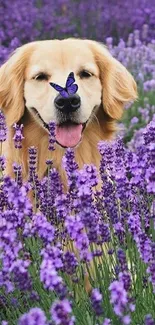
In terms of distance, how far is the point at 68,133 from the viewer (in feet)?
12.3

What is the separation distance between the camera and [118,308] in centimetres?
188

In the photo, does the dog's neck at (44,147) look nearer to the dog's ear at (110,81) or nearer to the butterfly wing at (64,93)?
the dog's ear at (110,81)

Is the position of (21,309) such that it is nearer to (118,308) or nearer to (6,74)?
(118,308)

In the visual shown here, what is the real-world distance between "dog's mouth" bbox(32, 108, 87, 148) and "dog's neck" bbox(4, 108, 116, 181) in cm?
11

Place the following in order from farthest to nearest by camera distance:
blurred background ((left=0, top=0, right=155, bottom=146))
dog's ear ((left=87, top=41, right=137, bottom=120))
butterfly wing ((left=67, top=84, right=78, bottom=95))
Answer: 1. blurred background ((left=0, top=0, right=155, bottom=146))
2. dog's ear ((left=87, top=41, right=137, bottom=120))
3. butterfly wing ((left=67, top=84, right=78, bottom=95))

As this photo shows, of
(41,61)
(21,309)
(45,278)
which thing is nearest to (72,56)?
(41,61)

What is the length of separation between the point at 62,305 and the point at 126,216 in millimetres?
1022

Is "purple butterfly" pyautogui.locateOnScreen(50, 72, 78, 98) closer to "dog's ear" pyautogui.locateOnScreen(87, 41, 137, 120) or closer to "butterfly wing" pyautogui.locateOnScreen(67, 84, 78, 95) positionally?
"butterfly wing" pyautogui.locateOnScreen(67, 84, 78, 95)

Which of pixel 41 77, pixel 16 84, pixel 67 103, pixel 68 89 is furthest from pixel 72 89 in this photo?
pixel 16 84

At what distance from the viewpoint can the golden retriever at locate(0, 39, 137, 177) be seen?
3748 millimetres

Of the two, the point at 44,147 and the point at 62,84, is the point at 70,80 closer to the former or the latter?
the point at 62,84

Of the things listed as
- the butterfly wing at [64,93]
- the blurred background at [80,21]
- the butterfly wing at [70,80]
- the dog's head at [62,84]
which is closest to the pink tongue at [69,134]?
the dog's head at [62,84]

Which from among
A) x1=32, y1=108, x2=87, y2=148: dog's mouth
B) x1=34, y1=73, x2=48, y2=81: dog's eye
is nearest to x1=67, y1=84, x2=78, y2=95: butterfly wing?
x1=32, y1=108, x2=87, y2=148: dog's mouth

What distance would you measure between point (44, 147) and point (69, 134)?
0.68 feet
